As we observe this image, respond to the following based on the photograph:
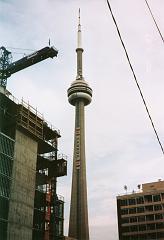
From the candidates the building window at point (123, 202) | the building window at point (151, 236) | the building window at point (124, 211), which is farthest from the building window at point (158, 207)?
the building window at point (123, 202)

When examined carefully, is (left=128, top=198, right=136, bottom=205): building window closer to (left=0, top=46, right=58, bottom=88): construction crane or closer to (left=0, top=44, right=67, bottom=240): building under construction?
(left=0, top=44, right=67, bottom=240): building under construction

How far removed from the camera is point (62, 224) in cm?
7369

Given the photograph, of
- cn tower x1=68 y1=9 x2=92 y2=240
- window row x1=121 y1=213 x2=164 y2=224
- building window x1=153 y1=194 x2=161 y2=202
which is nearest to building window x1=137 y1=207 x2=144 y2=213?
window row x1=121 y1=213 x2=164 y2=224

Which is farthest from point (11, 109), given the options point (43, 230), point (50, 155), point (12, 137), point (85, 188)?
point (85, 188)

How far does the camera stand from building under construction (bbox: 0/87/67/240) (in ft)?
188

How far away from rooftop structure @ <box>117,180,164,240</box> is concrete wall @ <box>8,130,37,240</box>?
185ft

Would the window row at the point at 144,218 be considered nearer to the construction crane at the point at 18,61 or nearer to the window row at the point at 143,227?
the window row at the point at 143,227

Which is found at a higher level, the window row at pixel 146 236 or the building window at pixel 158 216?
the building window at pixel 158 216

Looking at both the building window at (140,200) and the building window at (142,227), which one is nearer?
the building window at (142,227)

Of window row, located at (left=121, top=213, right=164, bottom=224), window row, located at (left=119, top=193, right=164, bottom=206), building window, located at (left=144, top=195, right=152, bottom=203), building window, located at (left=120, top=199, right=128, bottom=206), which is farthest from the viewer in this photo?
building window, located at (left=120, top=199, right=128, bottom=206)

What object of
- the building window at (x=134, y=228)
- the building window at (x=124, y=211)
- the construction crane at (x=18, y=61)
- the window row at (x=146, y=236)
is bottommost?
the window row at (x=146, y=236)

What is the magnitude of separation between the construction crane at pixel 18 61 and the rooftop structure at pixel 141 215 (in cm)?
5490

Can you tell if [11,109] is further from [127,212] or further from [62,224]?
[127,212]

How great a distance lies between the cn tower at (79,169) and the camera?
11538 cm
